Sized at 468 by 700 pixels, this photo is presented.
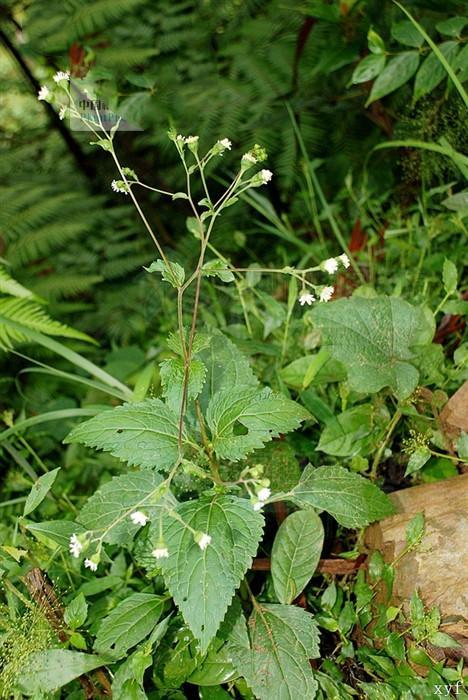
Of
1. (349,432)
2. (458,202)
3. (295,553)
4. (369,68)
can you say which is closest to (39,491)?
(295,553)

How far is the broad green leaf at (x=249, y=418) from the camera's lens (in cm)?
107

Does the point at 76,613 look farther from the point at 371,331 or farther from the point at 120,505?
the point at 371,331

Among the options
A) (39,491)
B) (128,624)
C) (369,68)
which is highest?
(369,68)

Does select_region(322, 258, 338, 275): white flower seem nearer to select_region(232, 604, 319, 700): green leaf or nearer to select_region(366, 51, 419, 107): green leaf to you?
select_region(232, 604, 319, 700): green leaf

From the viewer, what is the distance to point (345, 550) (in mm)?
1343

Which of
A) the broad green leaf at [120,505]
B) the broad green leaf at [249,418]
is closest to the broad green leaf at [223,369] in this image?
the broad green leaf at [249,418]

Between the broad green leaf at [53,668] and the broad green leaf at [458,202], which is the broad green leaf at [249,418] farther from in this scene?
the broad green leaf at [458,202]

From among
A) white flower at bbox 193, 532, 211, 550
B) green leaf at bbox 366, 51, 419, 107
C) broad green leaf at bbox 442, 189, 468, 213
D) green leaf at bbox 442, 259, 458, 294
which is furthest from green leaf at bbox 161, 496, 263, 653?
green leaf at bbox 366, 51, 419, 107

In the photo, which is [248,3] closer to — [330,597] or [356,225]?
[356,225]

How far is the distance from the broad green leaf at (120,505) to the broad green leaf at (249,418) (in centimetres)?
14

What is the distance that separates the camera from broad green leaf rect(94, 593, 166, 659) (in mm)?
1097

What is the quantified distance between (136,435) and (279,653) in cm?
43

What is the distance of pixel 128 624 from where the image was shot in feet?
3.67

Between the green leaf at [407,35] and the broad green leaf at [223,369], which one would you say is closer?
the broad green leaf at [223,369]
